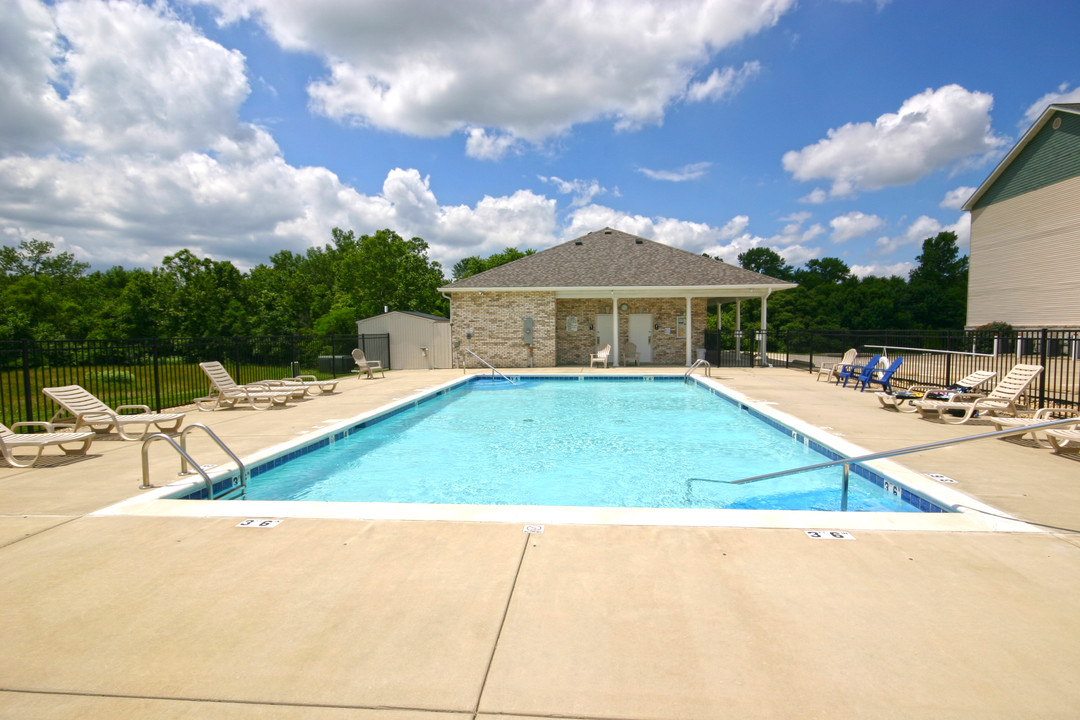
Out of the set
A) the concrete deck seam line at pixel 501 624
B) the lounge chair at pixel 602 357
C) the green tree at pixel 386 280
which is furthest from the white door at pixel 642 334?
the green tree at pixel 386 280

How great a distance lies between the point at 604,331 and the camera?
2152 cm

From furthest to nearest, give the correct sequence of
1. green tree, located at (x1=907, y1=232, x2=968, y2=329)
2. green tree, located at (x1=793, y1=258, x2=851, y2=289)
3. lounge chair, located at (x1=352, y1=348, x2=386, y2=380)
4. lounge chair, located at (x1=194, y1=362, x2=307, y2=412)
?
1. green tree, located at (x1=793, y1=258, x2=851, y2=289)
2. green tree, located at (x1=907, y1=232, x2=968, y2=329)
3. lounge chair, located at (x1=352, y1=348, x2=386, y2=380)
4. lounge chair, located at (x1=194, y1=362, x2=307, y2=412)

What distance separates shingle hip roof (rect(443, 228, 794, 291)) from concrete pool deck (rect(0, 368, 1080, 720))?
1591cm

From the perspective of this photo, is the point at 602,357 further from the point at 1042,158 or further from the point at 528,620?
the point at 1042,158

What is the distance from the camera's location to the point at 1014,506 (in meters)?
4.29

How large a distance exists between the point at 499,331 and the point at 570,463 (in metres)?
12.9

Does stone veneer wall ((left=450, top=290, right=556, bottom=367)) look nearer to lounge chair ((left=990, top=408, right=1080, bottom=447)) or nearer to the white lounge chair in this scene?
lounge chair ((left=990, top=408, right=1080, bottom=447))

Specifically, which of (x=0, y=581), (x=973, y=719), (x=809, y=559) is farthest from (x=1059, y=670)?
(x=0, y=581)

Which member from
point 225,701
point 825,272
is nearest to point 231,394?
point 225,701

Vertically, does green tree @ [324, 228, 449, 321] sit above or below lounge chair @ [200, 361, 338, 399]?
above

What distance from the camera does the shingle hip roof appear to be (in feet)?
64.3

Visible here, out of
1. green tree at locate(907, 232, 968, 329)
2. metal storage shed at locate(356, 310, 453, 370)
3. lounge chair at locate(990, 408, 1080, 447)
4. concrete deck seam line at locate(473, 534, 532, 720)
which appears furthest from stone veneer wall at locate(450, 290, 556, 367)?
green tree at locate(907, 232, 968, 329)

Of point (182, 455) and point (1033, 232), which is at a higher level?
point (1033, 232)

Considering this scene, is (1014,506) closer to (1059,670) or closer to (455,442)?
(1059,670)
